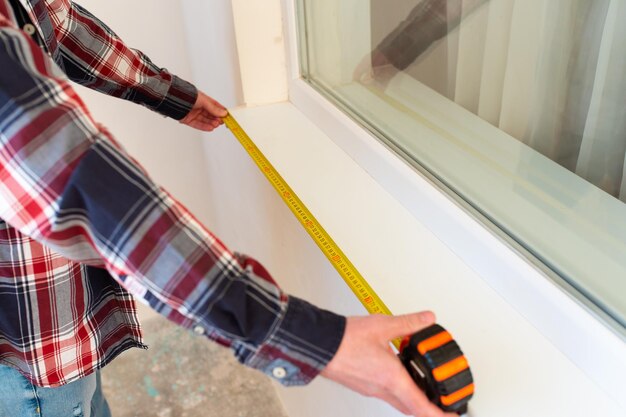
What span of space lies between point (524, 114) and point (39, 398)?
0.80 m

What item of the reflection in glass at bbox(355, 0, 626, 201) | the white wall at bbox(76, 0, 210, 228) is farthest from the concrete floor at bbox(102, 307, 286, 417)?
the reflection in glass at bbox(355, 0, 626, 201)

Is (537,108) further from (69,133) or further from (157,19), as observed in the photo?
(157,19)

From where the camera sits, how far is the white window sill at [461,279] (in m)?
0.57

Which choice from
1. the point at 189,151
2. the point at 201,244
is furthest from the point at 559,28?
the point at 189,151

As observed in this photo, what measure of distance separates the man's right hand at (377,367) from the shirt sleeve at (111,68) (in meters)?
0.65

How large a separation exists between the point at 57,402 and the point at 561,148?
800 mm

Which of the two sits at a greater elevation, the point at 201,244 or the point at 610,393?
the point at 201,244

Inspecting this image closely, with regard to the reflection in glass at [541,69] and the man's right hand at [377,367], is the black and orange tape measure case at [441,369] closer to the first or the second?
the man's right hand at [377,367]

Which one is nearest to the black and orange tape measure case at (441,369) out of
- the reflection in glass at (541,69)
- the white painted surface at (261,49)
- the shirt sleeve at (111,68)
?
the reflection in glass at (541,69)

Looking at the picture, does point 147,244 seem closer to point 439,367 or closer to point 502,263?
point 439,367

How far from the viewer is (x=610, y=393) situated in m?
0.56

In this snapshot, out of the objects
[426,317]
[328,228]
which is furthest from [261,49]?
[426,317]

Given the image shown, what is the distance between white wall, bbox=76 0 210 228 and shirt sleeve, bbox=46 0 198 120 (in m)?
0.48

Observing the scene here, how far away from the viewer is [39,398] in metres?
0.83
